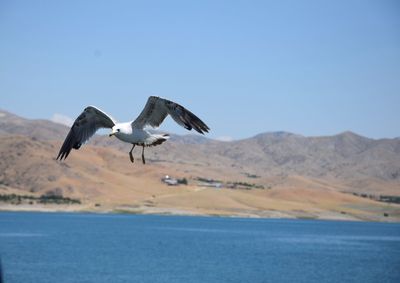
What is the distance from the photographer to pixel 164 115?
1209cm

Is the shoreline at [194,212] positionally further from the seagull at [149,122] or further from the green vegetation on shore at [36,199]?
the seagull at [149,122]

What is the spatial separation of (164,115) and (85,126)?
2049 mm

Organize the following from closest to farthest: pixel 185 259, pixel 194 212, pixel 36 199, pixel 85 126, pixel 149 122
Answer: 1. pixel 149 122
2. pixel 85 126
3. pixel 185 259
4. pixel 36 199
5. pixel 194 212

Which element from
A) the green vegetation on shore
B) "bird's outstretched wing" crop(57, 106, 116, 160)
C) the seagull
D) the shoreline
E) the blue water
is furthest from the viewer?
the shoreline

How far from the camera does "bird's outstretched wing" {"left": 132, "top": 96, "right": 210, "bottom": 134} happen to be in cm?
1146

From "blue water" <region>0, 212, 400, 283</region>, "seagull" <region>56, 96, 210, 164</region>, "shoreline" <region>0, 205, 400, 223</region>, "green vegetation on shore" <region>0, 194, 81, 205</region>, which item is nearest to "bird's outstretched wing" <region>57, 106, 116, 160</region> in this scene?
"seagull" <region>56, 96, 210, 164</region>

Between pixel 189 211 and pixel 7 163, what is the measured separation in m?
42.2

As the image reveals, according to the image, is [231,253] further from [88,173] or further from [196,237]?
[88,173]

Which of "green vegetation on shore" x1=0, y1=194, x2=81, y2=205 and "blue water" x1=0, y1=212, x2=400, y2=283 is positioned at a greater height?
"green vegetation on shore" x1=0, y1=194, x2=81, y2=205

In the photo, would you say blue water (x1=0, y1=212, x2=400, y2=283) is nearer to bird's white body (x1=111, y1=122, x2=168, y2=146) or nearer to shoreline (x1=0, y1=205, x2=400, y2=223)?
bird's white body (x1=111, y1=122, x2=168, y2=146)

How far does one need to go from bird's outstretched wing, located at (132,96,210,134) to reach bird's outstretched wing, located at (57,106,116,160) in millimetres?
1147

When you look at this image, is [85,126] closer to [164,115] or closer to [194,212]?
[164,115]

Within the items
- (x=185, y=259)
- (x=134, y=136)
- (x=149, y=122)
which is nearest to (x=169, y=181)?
(x=185, y=259)

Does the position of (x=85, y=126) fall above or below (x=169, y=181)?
below
